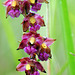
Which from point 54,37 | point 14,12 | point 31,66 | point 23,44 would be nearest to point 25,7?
point 14,12

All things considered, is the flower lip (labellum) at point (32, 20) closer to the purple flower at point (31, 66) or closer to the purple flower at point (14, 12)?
the purple flower at point (14, 12)

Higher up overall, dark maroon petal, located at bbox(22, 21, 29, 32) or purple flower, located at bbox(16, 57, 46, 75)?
dark maroon petal, located at bbox(22, 21, 29, 32)

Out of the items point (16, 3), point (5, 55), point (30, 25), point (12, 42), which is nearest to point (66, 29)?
point (30, 25)

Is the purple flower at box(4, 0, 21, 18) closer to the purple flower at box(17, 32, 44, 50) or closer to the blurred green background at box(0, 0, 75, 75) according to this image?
the purple flower at box(17, 32, 44, 50)

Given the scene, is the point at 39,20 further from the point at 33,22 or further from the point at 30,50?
the point at 30,50

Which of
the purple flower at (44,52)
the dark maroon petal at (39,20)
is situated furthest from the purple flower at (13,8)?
the purple flower at (44,52)

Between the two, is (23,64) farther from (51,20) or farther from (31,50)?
(51,20)

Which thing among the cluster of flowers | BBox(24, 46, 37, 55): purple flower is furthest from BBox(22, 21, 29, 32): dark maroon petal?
BBox(24, 46, 37, 55): purple flower

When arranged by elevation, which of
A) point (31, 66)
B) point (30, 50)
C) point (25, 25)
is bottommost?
point (31, 66)
